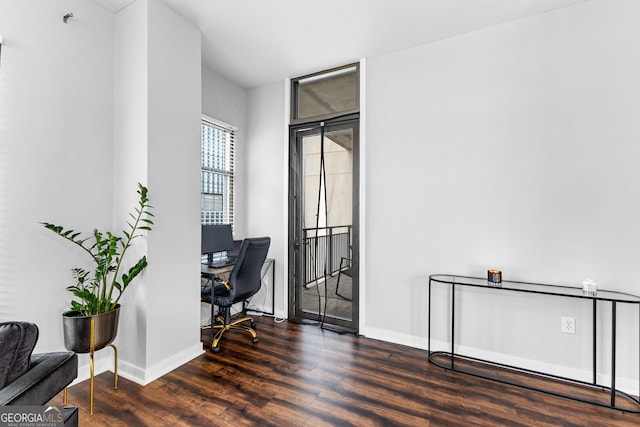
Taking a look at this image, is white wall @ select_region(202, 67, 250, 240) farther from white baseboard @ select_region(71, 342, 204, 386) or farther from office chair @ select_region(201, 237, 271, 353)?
white baseboard @ select_region(71, 342, 204, 386)

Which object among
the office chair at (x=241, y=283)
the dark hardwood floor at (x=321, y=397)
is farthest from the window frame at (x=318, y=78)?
the dark hardwood floor at (x=321, y=397)

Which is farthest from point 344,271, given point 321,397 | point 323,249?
point 321,397

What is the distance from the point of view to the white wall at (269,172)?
12.3ft

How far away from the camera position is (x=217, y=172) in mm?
3627

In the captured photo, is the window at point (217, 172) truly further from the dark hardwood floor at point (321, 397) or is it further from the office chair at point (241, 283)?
the dark hardwood floor at point (321, 397)

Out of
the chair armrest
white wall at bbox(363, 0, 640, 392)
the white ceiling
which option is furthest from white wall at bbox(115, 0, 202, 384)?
white wall at bbox(363, 0, 640, 392)

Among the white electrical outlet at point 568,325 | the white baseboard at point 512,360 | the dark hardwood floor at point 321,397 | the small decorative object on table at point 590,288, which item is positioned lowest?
the dark hardwood floor at point 321,397

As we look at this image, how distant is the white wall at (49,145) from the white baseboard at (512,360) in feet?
9.00

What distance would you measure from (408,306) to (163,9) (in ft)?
11.0

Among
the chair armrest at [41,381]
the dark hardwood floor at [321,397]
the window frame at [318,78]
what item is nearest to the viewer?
the chair armrest at [41,381]

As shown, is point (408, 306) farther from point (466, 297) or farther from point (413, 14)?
point (413, 14)

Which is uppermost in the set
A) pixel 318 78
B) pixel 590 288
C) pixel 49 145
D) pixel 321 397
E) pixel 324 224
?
pixel 318 78

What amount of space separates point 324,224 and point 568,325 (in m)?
2.34

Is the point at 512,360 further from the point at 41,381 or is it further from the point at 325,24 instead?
the point at 325,24
